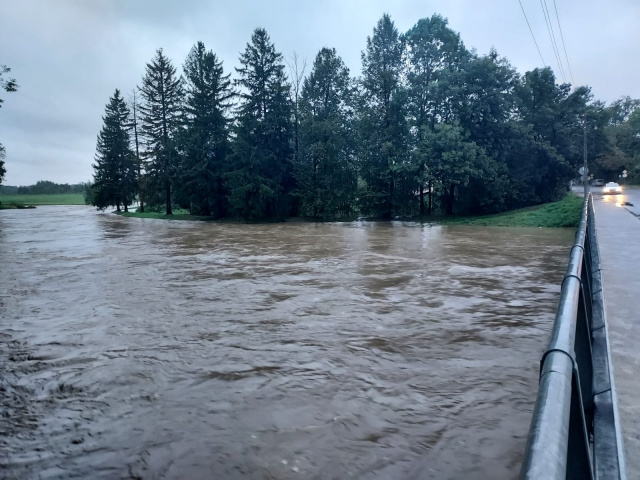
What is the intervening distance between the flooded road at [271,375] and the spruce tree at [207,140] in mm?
29116

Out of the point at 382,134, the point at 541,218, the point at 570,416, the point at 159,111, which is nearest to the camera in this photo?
the point at 570,416

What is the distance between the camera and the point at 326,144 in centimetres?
3472

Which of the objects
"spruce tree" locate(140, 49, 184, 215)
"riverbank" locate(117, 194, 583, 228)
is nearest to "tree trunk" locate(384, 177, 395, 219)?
"riverbank" locate(117, 194, 583, 228)

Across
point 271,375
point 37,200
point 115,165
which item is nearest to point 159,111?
point 115,165

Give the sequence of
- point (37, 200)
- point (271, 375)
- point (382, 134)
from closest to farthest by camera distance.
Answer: point (271, 375)
point (382, 134)
point (37, 200)

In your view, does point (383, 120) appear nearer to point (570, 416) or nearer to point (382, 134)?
point (382, 134)

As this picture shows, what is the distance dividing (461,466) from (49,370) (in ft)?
14.6

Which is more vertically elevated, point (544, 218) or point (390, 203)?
point (390, 203)

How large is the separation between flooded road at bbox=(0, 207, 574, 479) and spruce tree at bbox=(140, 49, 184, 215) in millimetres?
38030

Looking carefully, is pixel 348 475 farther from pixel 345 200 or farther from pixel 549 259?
pixel 345 200

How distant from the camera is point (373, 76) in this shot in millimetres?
35094

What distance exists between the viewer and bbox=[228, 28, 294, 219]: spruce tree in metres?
35.2

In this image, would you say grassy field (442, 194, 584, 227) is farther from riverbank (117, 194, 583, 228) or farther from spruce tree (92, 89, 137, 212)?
spruce tree (92, 89, 137, 212)

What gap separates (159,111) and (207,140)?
1232cm
